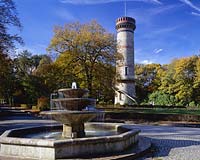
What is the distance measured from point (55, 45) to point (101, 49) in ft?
Answer: 16.0

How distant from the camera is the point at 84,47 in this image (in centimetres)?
3064

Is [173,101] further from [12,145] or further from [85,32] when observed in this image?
[12,145]

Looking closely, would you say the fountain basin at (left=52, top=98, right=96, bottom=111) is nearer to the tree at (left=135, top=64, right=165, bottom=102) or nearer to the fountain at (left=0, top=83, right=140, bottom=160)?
the fountain at (left=0, top=83, right=140, bottom=160)

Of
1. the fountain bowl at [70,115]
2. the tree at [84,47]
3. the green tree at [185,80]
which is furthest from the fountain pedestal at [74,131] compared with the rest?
the green tree at [185,80]

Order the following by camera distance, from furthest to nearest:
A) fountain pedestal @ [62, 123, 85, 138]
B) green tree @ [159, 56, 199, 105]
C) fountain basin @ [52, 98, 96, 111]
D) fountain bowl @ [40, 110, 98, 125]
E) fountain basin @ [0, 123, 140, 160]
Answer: green tree @ [159, 56, 199, 105]
fountain pedestal @ [62, 123, 85, 138]
fountain basin @ [52, 98, 96, 111]
fountain bowl @ [40, 110, 98, 125]
fountain basin @ [0, 123, 140, 160]

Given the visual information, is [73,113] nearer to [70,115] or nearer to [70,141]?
[70,115]

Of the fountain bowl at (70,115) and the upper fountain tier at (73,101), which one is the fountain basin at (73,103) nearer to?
the upper fountain tier at (73,101)

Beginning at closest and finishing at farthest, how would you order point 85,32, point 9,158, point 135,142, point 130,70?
point 9,158 → point 135,142 → point 85,32 → point 130,70

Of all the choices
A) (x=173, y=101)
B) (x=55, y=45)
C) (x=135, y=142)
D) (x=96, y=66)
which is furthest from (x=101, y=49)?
(x=173, y=101)

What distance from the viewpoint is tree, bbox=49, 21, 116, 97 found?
99.2 ft

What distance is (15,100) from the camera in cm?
5709

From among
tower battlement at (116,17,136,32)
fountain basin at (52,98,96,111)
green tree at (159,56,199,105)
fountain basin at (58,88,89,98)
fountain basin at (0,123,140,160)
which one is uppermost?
tower battlement at (116,17,136,32)

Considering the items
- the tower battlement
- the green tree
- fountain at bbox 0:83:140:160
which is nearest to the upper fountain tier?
fountain at bbox 0:83:140:160

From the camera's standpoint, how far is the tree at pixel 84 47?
30.2 meters
